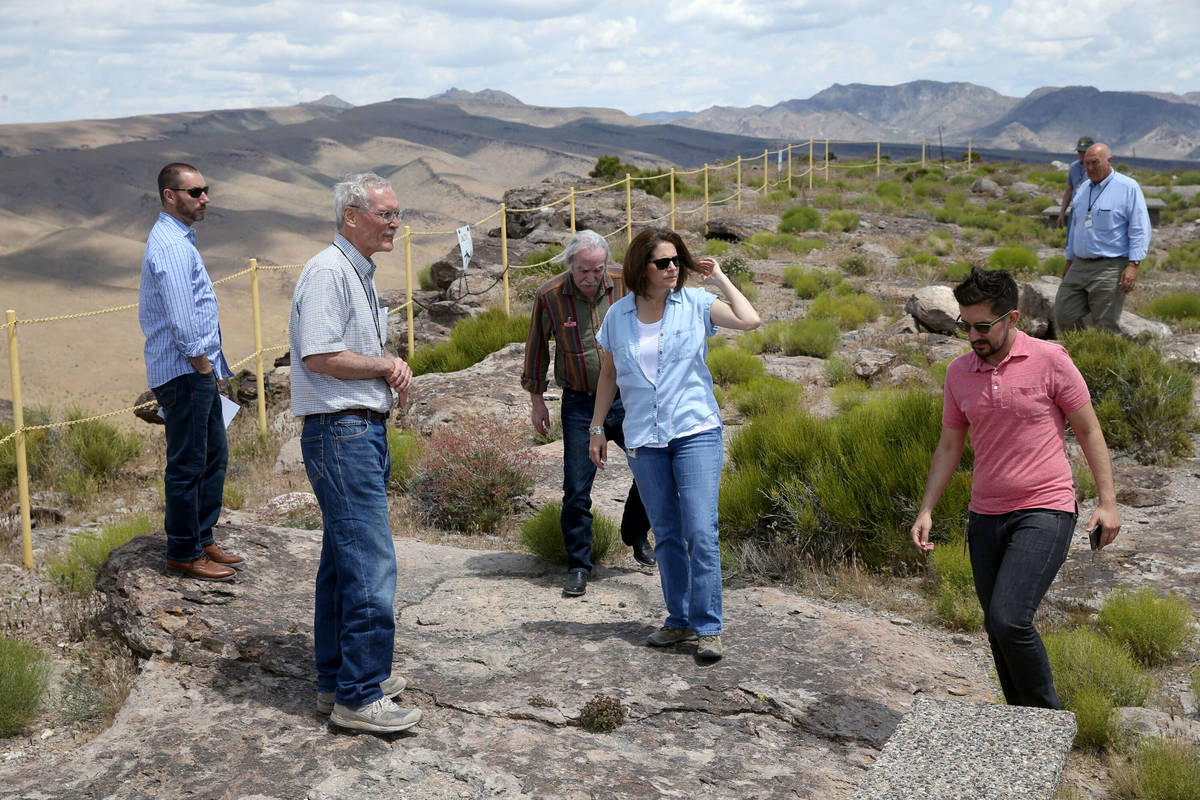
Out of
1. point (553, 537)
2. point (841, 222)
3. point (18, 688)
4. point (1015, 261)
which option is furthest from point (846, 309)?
point (18, 688)

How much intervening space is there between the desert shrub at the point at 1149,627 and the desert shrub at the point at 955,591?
0.55 meters

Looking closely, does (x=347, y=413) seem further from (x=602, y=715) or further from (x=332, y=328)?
(x=602, y=715)

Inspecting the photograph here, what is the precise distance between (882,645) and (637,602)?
45.9 inches

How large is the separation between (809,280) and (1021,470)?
467 inches

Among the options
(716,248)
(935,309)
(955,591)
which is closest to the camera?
(955,591)

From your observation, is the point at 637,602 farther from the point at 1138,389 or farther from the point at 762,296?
the point at 762,296

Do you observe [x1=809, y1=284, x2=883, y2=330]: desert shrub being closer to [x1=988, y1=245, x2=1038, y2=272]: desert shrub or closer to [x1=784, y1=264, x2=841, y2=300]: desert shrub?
[x1=784, y1=264, x2=841, y2=300]: desert shrub

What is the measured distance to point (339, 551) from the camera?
3479 millimetres

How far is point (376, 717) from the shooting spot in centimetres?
353

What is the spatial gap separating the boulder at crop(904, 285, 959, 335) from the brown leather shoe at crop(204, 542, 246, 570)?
9.16 metres

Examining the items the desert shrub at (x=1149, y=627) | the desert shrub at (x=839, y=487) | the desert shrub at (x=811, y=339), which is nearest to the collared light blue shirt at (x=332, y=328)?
the desert shrub at (x=839, y=487)

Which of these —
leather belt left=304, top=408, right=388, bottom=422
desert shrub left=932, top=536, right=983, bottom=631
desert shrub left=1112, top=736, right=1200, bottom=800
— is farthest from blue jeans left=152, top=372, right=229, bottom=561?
desert shrub left=1112, top=736, right=1200, bottom=800

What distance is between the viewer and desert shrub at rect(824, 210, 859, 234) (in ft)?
70.1

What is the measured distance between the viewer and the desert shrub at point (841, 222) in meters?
21.4
